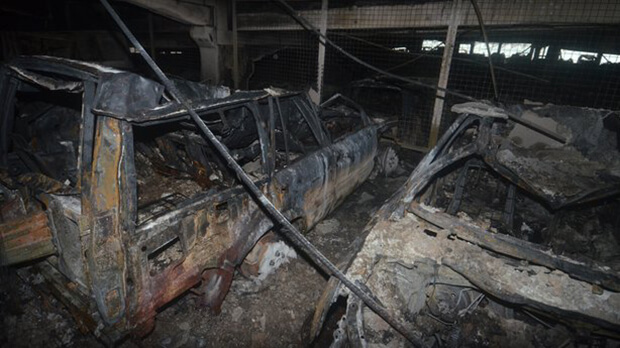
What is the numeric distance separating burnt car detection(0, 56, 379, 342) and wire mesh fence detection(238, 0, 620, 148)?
12.5 feet

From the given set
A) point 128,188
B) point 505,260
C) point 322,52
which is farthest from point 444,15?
point 128,188

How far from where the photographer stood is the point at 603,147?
3271mm

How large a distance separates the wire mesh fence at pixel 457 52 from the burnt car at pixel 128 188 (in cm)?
380

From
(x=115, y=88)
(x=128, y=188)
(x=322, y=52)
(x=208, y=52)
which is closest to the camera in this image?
(x=115, y=88)

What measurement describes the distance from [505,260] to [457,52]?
19.1ft

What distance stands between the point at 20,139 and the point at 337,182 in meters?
3.62

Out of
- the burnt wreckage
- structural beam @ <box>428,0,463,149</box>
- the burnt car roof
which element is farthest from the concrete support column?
the burnt wreckage

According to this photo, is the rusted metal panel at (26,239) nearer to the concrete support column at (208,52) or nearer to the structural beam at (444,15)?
the structural beam at (444,15)

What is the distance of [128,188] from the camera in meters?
2.12

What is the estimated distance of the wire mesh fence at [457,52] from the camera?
546 centimetres

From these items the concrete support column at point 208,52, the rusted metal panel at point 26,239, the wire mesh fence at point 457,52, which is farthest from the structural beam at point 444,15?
the rusted metal panel at point 26,239

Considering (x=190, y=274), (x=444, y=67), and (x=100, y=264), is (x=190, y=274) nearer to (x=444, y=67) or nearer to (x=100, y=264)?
(x=100, y=264)

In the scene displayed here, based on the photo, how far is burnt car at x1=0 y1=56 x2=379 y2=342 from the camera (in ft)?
6.79

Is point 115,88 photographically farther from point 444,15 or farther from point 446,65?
point 444,15
